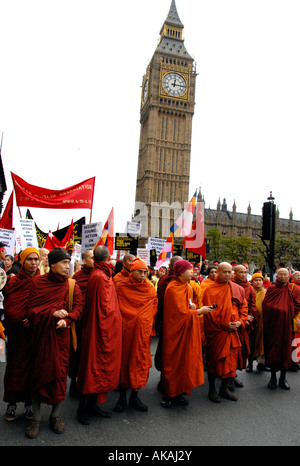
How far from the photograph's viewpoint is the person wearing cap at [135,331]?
3.82 meters

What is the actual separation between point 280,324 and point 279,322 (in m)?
0.03

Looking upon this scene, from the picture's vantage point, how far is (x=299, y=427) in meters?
3.63

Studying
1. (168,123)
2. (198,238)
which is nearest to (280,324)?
(198,238)

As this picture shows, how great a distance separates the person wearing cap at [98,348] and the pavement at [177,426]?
222 millimetres

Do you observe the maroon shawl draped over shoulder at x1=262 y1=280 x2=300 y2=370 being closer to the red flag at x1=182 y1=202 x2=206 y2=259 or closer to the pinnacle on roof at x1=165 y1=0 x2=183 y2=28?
the red flag at x1=182 y1=202 x2=206 y2=259

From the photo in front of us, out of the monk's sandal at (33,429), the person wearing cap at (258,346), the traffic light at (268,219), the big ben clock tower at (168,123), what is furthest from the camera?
the big ben clock tower at (168,123)

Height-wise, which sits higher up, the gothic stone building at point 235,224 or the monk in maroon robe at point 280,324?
the gothic stone building at point 235,224

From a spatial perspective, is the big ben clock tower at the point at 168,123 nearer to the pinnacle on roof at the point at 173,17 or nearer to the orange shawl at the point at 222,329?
the pinnacle on roof at the point at 173,17

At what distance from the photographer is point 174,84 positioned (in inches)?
2422

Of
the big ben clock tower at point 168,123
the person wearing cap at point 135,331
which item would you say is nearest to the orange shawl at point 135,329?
the person wearing cap at point 135,331

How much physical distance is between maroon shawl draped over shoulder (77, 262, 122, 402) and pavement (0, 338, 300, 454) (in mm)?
390

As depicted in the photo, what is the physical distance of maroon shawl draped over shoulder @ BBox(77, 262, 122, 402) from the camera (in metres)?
3.40

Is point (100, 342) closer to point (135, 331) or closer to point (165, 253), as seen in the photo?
point (135, 331)

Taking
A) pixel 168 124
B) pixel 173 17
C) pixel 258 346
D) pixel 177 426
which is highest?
pixel 173 17
